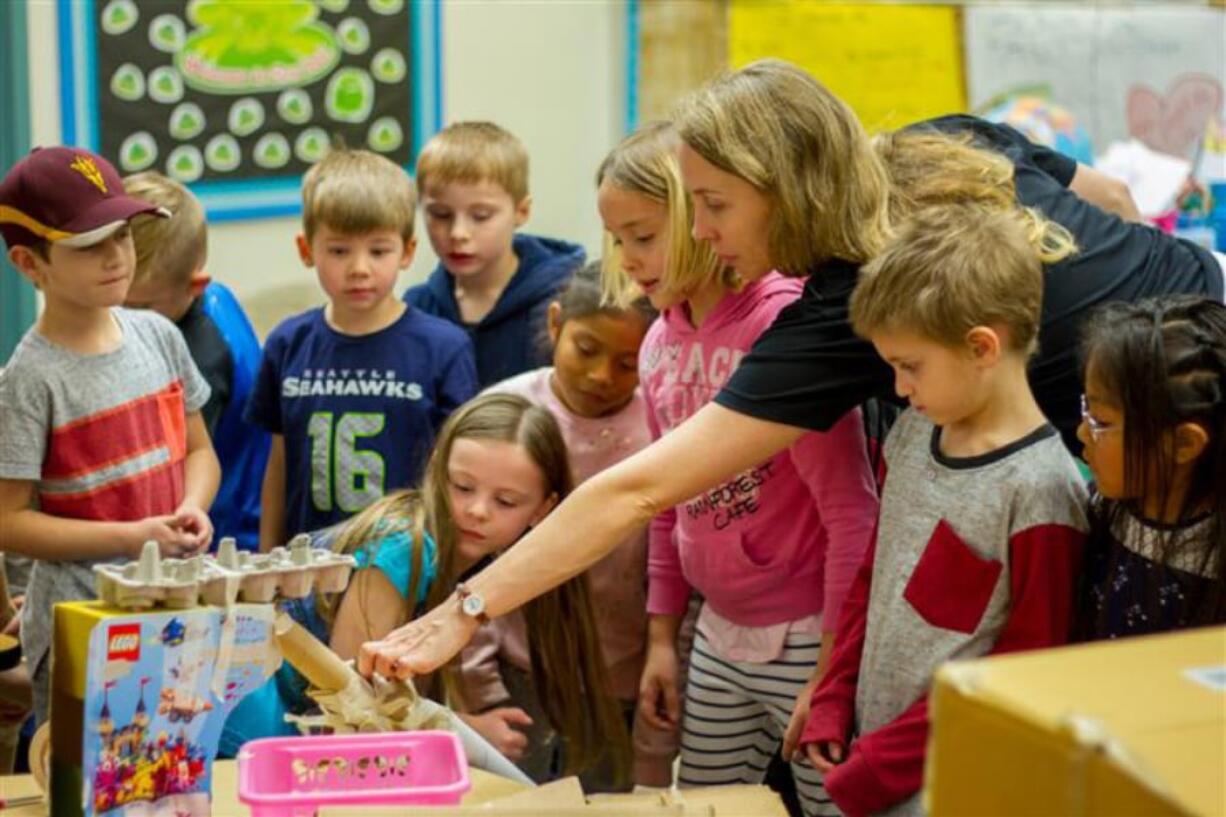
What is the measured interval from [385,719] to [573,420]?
936mm

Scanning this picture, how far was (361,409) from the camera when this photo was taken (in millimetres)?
2740

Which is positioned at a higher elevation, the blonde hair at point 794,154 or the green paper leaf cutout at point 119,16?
the green paper leaf cutout at point 119,16

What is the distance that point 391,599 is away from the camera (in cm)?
226

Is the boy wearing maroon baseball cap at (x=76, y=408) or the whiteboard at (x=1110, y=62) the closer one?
the boy wearing maroon baseball cap at (x=76, y=408)

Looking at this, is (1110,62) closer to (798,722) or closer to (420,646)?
(798,722)

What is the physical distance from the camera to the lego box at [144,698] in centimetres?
147

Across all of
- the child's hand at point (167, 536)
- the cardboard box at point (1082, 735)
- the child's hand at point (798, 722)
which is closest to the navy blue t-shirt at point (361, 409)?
the child's hand at point (167, 536)

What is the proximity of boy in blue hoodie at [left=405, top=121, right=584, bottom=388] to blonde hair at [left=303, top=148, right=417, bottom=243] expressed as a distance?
0.71ft

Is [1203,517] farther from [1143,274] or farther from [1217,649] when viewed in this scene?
[1217,649]

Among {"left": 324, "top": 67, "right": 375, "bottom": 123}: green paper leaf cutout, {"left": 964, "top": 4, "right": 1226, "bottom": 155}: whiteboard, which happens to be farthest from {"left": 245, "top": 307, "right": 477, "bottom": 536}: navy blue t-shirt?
{"left": 964, "top": 4, "right": 1226, "bottom": 155}: whiteboard

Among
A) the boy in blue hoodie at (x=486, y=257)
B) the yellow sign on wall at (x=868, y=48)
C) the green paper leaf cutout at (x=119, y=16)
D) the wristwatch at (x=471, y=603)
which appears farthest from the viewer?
the yellow sign on wall at (x=868, y=48)

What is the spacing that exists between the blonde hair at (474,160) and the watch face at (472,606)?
4.53 feet

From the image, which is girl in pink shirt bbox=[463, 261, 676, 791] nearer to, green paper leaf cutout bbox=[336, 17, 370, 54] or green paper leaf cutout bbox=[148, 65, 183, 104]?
green paper leaf cutout bbox=[148, 65, 183, 104]

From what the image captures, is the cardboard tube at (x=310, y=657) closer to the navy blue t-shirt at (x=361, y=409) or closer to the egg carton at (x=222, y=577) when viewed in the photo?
the egg carton at (x=222, y=577)
